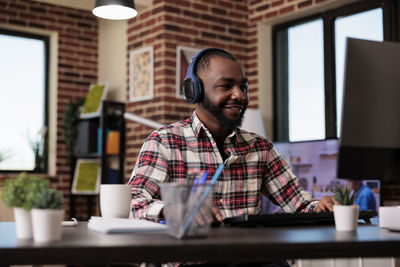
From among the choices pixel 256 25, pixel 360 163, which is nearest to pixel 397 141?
pixel 360 163

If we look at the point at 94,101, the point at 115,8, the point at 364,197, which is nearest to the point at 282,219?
the point at 115,8

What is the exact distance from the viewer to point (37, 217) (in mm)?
1098

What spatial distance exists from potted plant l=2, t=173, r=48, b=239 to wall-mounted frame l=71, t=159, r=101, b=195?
4.06 meters

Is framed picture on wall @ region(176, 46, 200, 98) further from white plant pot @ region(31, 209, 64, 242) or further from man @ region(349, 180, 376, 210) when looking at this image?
white plant pot @ region(31, 209, 64, 242)

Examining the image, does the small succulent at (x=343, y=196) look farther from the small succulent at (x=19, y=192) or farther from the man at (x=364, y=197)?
the man at (x=364, y=197)

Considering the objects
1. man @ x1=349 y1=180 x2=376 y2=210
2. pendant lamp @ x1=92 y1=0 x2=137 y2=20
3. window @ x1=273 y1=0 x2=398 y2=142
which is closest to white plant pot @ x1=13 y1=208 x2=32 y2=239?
pendant lamp @ x1=92 y1=0 x2=137 y2=20

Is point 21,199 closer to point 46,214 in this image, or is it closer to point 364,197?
point 46,214

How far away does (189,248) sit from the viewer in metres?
1.02

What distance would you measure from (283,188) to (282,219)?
51cm

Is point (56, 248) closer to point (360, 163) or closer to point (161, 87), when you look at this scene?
point (360, 163)

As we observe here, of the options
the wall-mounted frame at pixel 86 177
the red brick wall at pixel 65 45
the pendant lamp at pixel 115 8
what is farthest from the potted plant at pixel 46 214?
the red brick wall at pixel 65 45

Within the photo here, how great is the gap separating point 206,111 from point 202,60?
21 cm

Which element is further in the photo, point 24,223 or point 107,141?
point 107,141

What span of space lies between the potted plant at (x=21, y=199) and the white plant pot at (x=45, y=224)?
0.05 meters
